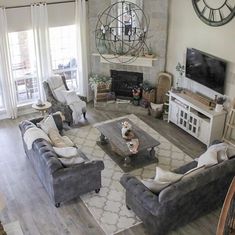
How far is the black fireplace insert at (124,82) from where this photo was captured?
962cm

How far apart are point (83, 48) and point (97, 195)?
4.54 meters

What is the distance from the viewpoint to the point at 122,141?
279 inches

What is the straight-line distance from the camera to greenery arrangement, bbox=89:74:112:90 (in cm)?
959

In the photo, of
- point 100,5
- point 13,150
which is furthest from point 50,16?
point 13,150

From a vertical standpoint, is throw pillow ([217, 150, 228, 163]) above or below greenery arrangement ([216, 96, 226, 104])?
below

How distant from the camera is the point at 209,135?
25.1 ft

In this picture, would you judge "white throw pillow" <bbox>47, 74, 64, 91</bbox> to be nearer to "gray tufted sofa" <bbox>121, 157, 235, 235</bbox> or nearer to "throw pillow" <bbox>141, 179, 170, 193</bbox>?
"gray tufted sofa" <bbox>121, 157, 235, 235</bbox>

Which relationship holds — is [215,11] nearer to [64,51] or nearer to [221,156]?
[221,156]

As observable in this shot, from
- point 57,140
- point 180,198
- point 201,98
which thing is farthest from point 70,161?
point 201,98

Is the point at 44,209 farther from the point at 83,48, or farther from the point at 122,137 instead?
the point at 83,48

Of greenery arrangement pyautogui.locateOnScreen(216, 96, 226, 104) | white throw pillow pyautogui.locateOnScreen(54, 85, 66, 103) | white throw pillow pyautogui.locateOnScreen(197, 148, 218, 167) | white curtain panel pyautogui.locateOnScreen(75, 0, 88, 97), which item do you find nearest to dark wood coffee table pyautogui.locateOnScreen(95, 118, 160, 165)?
white throw pillow pyautogui.locateOnScreen(197, 148, 218, 167)

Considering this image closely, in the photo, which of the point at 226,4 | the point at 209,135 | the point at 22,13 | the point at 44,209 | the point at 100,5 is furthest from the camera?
the point at 100,5

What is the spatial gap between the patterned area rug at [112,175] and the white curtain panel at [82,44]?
1.70 metres

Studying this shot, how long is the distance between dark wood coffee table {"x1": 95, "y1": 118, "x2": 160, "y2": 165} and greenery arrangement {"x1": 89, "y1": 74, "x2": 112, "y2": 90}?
208 cm
